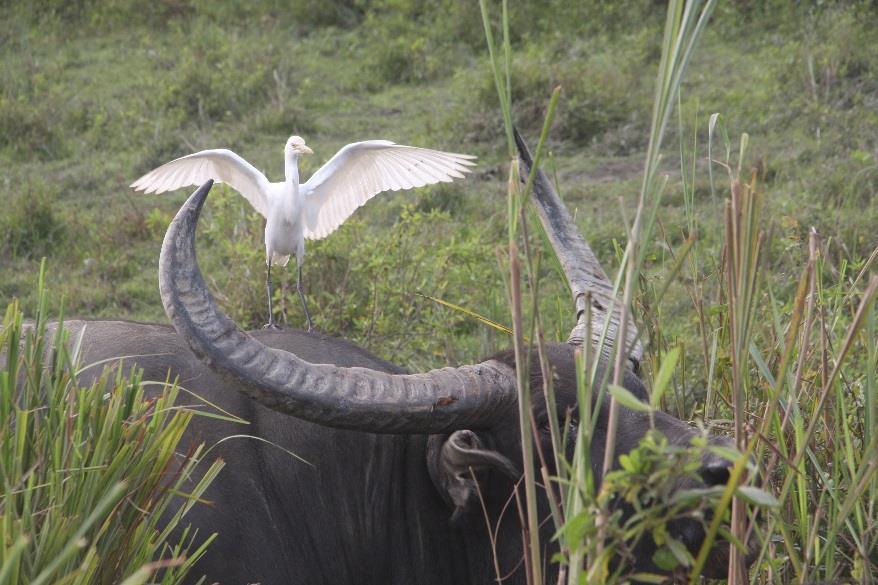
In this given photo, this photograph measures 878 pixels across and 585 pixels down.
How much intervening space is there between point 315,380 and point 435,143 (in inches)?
244

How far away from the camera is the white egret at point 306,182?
4.77 metres

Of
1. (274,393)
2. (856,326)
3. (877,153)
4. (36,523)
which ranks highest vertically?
(877,153)

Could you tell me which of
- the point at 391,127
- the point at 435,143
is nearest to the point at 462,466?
the point at 435,143

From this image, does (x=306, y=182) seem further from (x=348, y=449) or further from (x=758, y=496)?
(x=758, y=496)

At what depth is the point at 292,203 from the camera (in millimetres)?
4754

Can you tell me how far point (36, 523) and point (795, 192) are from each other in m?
5.94

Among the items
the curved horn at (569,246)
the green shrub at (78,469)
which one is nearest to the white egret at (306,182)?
the curved horn at (569,246)

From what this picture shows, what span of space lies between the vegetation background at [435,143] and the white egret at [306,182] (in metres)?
0.66

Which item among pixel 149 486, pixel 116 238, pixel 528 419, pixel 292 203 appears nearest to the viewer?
pixel 528 419

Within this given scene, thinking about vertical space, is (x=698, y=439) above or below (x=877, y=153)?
below

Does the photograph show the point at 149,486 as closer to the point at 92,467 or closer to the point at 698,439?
the point at 92,467

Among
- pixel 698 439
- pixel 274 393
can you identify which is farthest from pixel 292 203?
pixel 698 439

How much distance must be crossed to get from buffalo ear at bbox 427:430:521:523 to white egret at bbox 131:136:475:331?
1723 millimetres

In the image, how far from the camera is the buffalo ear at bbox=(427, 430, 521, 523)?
115 inches
